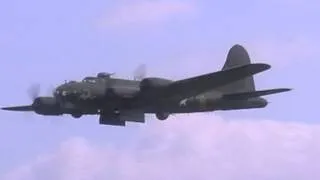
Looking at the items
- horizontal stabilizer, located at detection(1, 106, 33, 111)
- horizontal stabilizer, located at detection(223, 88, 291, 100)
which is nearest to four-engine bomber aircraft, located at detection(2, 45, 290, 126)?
horizontal stabilizer, located at detection(223, 88, 291, 100)

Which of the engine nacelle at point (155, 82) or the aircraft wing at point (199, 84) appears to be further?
the engine nacelle at point (155, 82)

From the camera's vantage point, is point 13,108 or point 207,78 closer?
point 207,78

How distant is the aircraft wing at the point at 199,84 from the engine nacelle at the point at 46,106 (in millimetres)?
7481

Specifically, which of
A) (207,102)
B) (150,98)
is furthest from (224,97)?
(150,98)

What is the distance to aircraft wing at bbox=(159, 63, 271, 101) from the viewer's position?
6062 centimetres

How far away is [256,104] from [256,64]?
33.5 ft

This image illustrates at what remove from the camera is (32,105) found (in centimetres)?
6694

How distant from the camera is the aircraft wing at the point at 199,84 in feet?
199

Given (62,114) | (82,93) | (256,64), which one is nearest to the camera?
(256,64)

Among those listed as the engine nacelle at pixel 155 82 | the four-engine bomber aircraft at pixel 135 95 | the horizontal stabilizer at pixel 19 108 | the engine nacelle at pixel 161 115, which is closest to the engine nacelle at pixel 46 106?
the four-engine bomber aircraft at pixel 135 95

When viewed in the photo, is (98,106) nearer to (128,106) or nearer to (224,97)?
(128,106)

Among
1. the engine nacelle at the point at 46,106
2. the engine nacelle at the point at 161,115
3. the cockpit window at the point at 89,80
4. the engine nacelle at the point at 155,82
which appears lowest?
the engine nacelle at the point at 161,115

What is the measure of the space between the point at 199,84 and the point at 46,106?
34.7 ft

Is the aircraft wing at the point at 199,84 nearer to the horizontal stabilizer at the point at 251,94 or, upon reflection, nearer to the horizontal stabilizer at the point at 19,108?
the horizontal stabilizer at the point at 251,94
